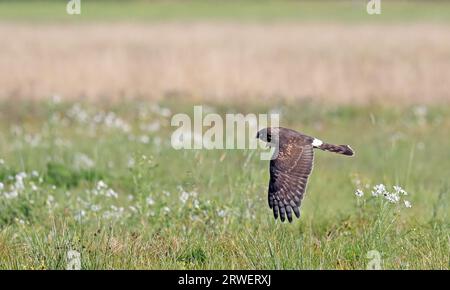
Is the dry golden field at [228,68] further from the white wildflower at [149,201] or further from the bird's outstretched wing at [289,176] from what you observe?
the bird's outstretched wing at [289,176]

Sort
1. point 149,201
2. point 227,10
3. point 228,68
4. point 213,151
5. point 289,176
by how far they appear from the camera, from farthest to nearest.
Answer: point 227,10
point 228,68
point 213,151
point 149,201
point 289,176

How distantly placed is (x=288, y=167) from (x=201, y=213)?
1.32 meters

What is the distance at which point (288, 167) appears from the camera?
20.9 ft

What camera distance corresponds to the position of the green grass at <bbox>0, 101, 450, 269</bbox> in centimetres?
595

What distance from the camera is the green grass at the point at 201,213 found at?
19.5 ft

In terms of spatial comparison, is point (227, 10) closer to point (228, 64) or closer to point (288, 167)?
point (228, 64)

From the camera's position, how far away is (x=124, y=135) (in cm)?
1184

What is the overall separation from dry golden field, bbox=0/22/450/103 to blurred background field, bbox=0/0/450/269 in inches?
2.5

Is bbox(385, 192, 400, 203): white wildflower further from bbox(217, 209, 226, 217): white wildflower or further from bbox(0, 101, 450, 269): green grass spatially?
bbox(217, 209, 226, 217): white wildflower

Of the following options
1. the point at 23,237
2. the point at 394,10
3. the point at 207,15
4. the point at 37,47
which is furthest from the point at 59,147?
the point at 394,10

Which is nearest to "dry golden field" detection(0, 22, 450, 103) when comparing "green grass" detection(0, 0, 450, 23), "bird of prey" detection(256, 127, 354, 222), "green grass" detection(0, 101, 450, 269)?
"green grass" detection(0, 101, 450, 269)

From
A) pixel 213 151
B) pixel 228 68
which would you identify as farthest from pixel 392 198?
pixel 228 68
